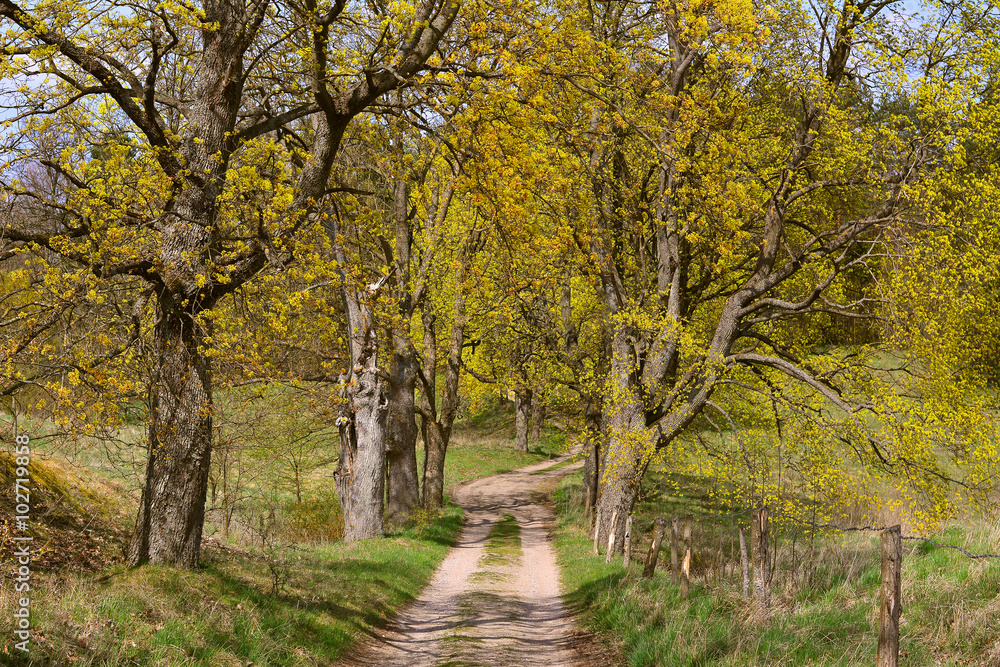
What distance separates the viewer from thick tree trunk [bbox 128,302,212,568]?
313 inches

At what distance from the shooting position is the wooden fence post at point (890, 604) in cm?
565

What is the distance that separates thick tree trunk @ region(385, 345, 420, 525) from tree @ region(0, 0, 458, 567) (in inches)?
414

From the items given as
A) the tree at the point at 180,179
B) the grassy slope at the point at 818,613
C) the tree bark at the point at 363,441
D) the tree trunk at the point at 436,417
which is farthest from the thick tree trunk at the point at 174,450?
the tree trunk at the point at 436,417

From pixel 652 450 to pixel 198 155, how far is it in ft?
32.6

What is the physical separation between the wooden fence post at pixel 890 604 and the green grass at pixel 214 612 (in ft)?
17.5

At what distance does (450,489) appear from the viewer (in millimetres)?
29984

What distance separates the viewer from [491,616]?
11.0 meters

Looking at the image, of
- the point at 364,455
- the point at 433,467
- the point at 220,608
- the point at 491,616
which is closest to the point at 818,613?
the point at 491,616

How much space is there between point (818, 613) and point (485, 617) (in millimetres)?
4748

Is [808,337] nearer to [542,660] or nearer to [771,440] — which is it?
[771,440]

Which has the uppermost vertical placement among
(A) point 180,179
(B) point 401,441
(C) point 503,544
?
(A) point 180,179

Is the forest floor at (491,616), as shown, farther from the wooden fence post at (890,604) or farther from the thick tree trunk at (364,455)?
the wooden fence post at (890,604)

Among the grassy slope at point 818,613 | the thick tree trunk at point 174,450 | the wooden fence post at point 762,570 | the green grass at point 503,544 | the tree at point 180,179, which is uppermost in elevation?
the tree at point 180,179

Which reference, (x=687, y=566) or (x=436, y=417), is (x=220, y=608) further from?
(x=436, y=417)
